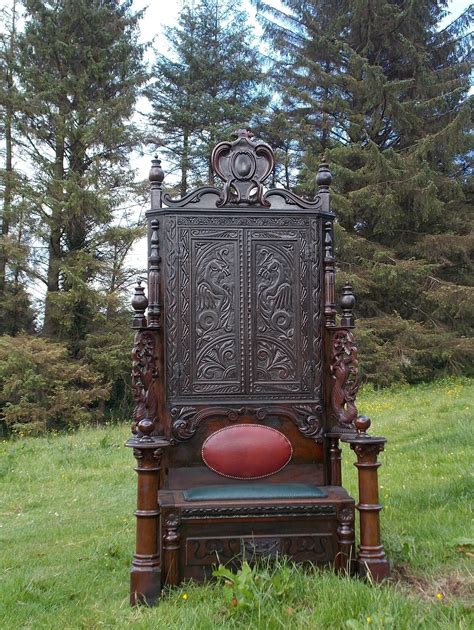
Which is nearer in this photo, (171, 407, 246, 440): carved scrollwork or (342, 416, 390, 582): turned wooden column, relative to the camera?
(342, 416, 390, 582): turned wooden column

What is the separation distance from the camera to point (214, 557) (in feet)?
11.3

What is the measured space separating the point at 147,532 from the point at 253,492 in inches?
25.2

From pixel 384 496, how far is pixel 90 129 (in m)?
13.9

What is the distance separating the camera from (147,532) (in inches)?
133

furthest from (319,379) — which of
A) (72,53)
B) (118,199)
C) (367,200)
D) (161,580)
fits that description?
(72,53)

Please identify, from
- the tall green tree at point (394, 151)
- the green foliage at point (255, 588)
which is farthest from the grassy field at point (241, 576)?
the tall green tree at point (394, 151)

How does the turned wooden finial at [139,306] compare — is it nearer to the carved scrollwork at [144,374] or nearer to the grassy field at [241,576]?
the carved scrollwork at [144,374]

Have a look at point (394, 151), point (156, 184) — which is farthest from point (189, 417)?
point (394, 151)

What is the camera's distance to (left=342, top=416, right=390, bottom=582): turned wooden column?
11.2 ft

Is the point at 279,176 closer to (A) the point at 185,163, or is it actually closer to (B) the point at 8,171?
(A) the point at 185,163

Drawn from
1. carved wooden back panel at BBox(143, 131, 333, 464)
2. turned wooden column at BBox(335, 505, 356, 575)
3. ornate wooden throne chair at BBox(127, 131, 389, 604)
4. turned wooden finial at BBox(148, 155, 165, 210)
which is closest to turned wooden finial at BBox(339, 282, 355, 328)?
ornate wooden throne chair at BBox(127, 131, 389, 604)

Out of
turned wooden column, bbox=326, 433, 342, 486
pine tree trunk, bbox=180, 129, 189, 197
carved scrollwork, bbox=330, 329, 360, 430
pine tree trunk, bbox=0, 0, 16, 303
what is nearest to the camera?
carved scrollwork, bbox=330, 329, 360, 430

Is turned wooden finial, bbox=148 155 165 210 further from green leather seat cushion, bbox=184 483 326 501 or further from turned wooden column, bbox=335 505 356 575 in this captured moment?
turned wooden column, bbox=335 505 356 575

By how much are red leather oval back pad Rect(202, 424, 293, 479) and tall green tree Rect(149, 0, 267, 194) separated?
51.3 feet
